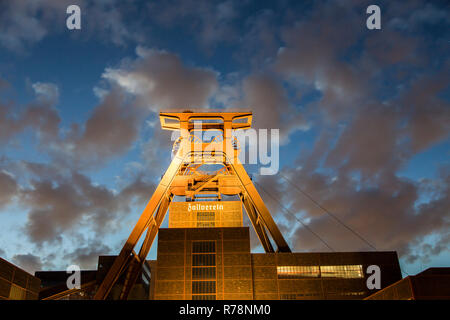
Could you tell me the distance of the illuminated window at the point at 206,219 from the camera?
38469 mm

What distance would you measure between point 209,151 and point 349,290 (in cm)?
1639

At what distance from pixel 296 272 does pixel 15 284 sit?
18.1m

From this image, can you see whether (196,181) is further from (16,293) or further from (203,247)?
(16,293)

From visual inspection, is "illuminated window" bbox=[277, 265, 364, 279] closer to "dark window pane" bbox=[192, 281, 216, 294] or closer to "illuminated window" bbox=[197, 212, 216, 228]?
"dark window pane" bbox=[192, 281, 216, 294]

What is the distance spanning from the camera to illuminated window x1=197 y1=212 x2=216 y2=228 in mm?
38469

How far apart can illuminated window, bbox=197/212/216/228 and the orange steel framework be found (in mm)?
2825

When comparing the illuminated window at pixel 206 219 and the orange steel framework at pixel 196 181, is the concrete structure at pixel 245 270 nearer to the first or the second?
the orange steel framework at pixel 196 181

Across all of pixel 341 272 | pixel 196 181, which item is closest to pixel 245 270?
pixel 341 272

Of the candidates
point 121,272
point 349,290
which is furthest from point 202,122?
point 349,290

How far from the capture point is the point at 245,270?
26.7 m

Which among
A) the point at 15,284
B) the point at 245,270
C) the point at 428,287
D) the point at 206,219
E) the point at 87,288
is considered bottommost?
the point at 428,287

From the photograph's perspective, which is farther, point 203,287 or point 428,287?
point 203,287
